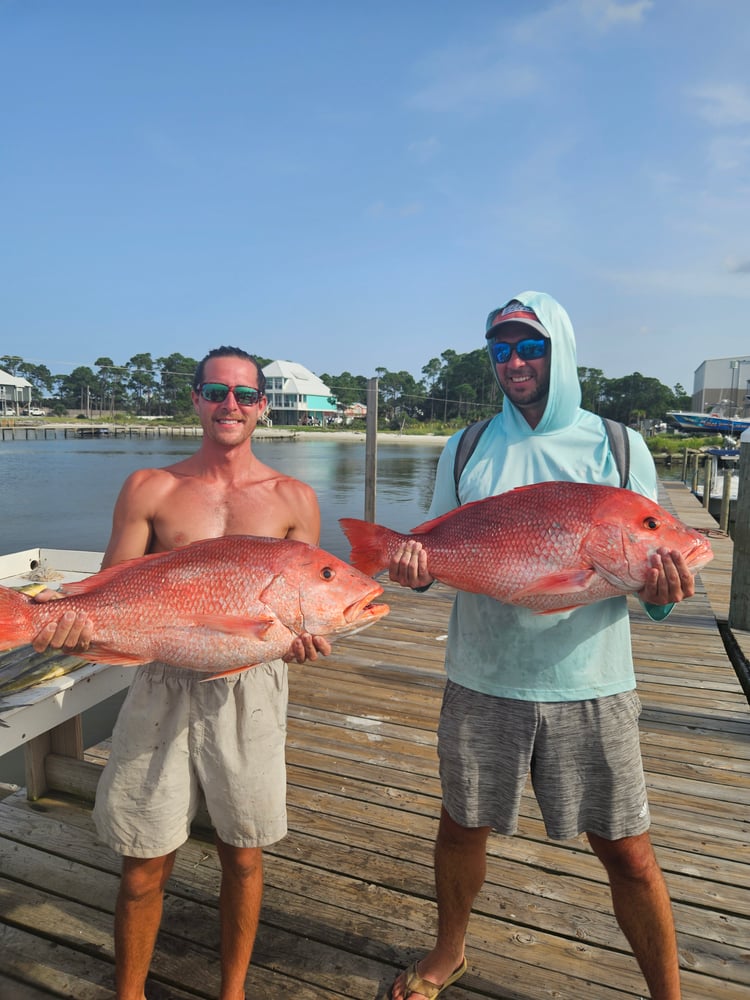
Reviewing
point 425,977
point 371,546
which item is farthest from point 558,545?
point 425,977

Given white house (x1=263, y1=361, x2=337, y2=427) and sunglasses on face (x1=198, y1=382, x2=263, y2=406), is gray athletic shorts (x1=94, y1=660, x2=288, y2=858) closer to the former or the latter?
sunglasses on face (x1=198, y1=382, x2=263, y2=406)

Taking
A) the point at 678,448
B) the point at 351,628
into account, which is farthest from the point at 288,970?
the point at 678,448

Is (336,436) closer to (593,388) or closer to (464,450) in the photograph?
(593,388)

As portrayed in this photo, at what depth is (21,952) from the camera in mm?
2320

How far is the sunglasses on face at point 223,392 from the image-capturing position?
7.18 ft

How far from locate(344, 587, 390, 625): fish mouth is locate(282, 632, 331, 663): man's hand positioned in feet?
0.34

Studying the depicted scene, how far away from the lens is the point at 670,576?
5.85ft

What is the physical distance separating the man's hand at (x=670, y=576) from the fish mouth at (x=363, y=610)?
789mm

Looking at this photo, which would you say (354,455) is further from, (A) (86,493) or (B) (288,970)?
(B) (288,970)

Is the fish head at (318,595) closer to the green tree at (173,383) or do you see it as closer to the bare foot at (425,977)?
the bare foot at (425,977)

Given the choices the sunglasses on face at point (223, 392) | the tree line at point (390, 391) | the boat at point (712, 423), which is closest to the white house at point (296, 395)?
the tree line at point (390, 391)

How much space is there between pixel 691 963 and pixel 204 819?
84.7 inches

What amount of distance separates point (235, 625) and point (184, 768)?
60 cm

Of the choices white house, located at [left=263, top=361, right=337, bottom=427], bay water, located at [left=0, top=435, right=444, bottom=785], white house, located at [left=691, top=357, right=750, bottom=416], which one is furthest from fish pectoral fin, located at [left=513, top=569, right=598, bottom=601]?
white house, located at [left=263, top=361, right=337, bottom=427]
